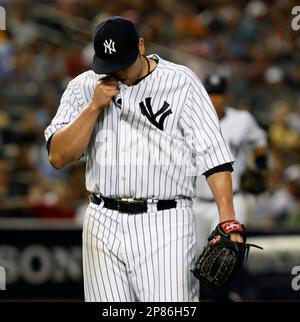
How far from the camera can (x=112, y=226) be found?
4.80 m

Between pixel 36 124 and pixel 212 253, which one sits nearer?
pixel 212 253

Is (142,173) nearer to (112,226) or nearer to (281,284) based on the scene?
(112,226)

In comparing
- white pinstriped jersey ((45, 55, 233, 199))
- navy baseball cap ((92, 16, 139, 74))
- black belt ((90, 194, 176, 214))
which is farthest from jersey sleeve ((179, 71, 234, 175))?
navy baseball cap ((92, 16, 139, 74))

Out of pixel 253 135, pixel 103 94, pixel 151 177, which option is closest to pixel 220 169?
pixel 151 177

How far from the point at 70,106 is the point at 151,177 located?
1.81 feet

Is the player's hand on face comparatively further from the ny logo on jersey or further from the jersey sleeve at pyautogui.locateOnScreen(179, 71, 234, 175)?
the jersey sleeve at pyautogui.locateOnScreen(179, 71, 234, 175)

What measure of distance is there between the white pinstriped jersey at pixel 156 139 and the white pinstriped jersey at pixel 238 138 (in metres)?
2.99

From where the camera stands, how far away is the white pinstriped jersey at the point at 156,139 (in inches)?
188

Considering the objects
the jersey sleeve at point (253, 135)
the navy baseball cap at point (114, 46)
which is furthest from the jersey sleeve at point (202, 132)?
the jersey sleeve at point (253, 135)

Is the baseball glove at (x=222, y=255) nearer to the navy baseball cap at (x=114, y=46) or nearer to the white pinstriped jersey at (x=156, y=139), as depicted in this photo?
the white pinstriped jersey at (x=156, y=139)

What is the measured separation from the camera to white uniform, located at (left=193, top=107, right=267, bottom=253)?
25.7 ft

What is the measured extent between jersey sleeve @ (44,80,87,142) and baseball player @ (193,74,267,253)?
2.91 meters
